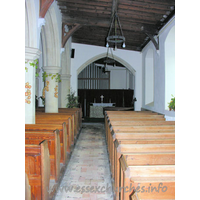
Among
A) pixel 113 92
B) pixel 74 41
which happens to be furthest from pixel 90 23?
pixel 113 92

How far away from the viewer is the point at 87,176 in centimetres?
330

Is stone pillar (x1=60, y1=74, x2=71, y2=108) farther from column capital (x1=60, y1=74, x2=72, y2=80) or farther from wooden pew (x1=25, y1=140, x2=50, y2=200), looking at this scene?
wooden pew (x1=25, y1=140, x2=50, y2=200)

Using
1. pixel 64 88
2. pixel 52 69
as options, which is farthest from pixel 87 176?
pixel 64 88

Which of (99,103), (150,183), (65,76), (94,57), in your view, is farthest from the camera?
Result: (99,103)

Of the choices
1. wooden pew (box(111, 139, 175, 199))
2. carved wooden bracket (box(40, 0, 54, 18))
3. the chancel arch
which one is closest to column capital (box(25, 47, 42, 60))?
carved wooden bracket (box(40, 0, 54, 18))

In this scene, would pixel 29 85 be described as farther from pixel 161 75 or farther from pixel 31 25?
pixel 161 75

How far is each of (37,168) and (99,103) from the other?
34.2 feet

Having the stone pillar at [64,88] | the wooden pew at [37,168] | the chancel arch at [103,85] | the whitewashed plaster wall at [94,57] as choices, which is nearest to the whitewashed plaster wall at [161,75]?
the whitewashed plaster wall at [94,57]

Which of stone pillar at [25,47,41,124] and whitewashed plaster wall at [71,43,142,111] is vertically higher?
whitewashed plaster wall at [71,43,142,111]

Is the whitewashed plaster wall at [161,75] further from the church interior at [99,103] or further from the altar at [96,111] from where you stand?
the altar at [96,111]

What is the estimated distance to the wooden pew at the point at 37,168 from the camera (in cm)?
201

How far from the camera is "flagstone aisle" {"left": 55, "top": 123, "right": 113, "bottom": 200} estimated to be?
271 centimetres
